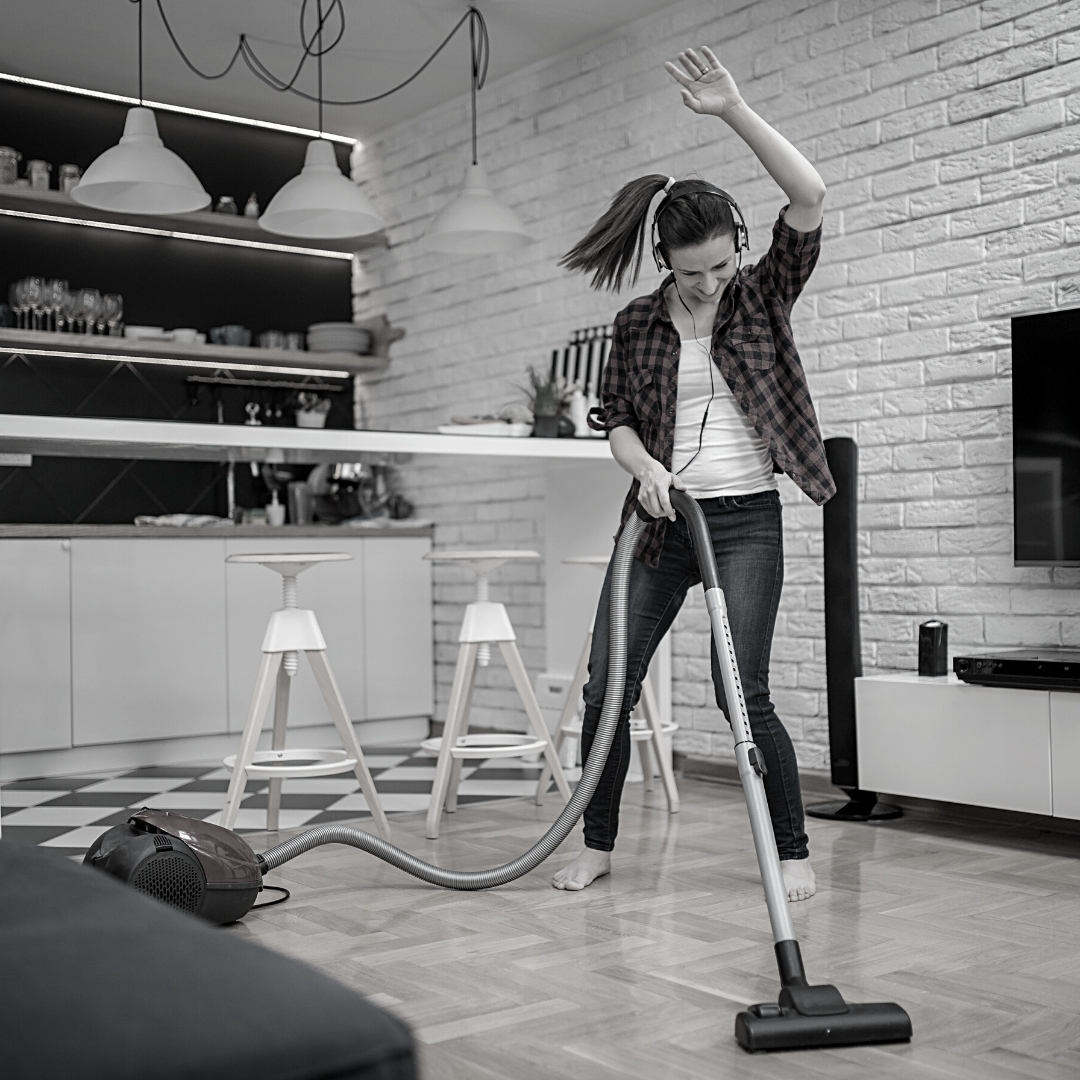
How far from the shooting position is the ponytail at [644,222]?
2453 millimetres

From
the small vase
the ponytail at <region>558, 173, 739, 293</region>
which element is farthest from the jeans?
→ the small vase

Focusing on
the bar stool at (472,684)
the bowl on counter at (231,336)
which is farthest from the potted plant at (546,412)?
the bowl on counter at (231,336)

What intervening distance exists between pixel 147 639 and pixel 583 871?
2.39m

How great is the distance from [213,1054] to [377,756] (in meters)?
4.24

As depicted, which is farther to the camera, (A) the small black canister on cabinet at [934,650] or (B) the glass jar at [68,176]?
(B) the glass jar at [68,176]

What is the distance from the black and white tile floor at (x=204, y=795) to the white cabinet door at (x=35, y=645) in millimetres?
176

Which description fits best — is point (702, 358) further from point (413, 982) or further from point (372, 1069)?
point (372, 1069)

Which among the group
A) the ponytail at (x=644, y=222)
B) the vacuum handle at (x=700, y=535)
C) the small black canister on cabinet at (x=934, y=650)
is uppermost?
the ponytail at (x=644, y=222)

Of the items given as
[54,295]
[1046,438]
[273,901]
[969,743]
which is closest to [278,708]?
[273,901]

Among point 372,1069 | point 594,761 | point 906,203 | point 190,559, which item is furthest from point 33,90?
point 372,1069

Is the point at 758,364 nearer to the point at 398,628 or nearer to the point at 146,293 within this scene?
the point at 398,628

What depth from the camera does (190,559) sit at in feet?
15.5

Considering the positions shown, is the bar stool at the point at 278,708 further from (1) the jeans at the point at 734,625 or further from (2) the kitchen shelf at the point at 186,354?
(2) the kitchen shelf at the point at 186,354

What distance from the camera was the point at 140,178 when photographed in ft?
13.0
